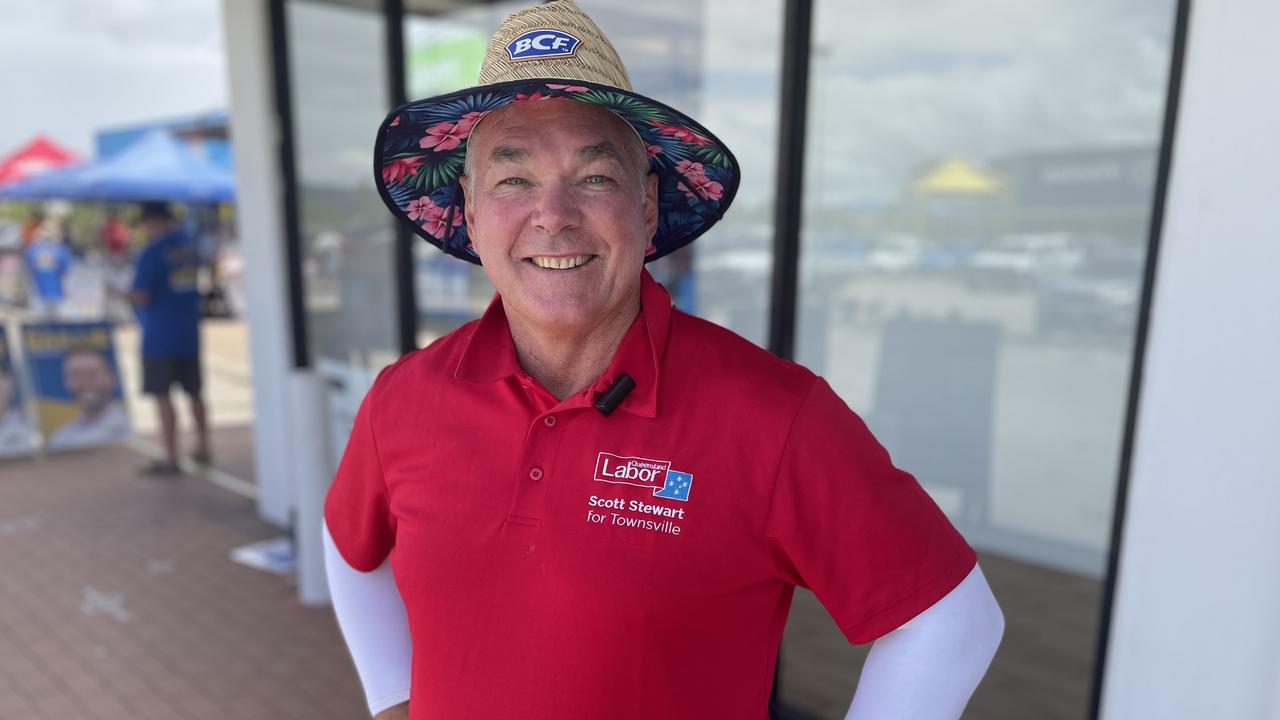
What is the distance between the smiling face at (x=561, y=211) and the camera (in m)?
1.23

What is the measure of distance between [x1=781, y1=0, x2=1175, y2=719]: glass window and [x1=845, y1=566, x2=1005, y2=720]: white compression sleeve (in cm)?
259

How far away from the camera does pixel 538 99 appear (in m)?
1.23

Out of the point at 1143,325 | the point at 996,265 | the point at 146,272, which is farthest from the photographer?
the point at 146,272

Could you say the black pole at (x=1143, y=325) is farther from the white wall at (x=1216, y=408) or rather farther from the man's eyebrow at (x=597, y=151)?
the man's eyebrow at (x=597, y=151)

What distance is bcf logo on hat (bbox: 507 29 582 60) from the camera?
3.95 ft

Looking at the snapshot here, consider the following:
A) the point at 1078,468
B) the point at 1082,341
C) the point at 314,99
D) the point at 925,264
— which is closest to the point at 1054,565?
the point at 1078,468

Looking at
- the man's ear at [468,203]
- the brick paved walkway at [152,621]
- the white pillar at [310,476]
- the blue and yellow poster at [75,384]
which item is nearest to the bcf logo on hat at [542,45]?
the man's ear at [468,203]

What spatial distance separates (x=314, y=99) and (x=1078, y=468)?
453cm

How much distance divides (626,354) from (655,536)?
10.4 inches

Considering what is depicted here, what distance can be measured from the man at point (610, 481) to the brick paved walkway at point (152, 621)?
7.80 feet

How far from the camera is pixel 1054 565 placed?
4551 millimetres

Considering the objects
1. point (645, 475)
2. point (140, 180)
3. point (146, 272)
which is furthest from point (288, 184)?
point (140, 180)

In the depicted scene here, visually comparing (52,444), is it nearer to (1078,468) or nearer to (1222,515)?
(1078,468)

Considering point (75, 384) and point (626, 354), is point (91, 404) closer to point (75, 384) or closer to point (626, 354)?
point (75, 384)
